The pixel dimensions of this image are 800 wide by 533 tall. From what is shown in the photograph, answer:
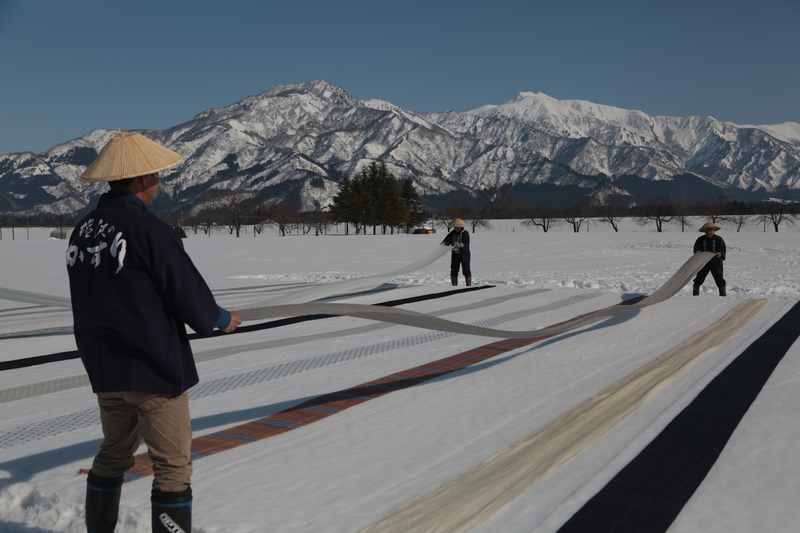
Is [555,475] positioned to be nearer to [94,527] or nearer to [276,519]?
Answer: [276,519]

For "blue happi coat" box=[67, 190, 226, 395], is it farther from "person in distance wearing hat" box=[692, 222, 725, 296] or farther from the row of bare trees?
the row of bare trees

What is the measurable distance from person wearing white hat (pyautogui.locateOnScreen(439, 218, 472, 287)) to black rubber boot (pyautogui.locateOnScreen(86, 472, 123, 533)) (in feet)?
40.9

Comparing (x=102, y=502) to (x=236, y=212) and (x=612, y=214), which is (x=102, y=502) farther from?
(x=236, y=212)

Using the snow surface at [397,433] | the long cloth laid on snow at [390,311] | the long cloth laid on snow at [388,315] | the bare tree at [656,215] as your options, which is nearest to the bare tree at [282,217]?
the bare tree at [656,215]

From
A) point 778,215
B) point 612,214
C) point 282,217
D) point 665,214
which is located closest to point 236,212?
point 282,217

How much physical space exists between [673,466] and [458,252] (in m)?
11.5

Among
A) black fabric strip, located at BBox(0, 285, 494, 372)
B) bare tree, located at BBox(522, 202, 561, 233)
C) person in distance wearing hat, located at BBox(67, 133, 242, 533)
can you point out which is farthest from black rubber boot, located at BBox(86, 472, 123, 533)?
bare tree, located at BBox(522, 202, 561, 233)

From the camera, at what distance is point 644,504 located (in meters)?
3.30

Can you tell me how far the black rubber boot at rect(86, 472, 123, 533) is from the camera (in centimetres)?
272

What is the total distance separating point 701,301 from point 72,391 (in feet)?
33.4

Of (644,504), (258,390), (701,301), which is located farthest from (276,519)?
(701,301)

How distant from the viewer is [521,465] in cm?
379

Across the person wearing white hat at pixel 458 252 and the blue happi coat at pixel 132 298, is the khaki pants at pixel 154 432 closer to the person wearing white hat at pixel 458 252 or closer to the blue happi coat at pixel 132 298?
the blue happi coat at pixel 132 298

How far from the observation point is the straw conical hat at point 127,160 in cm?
261
